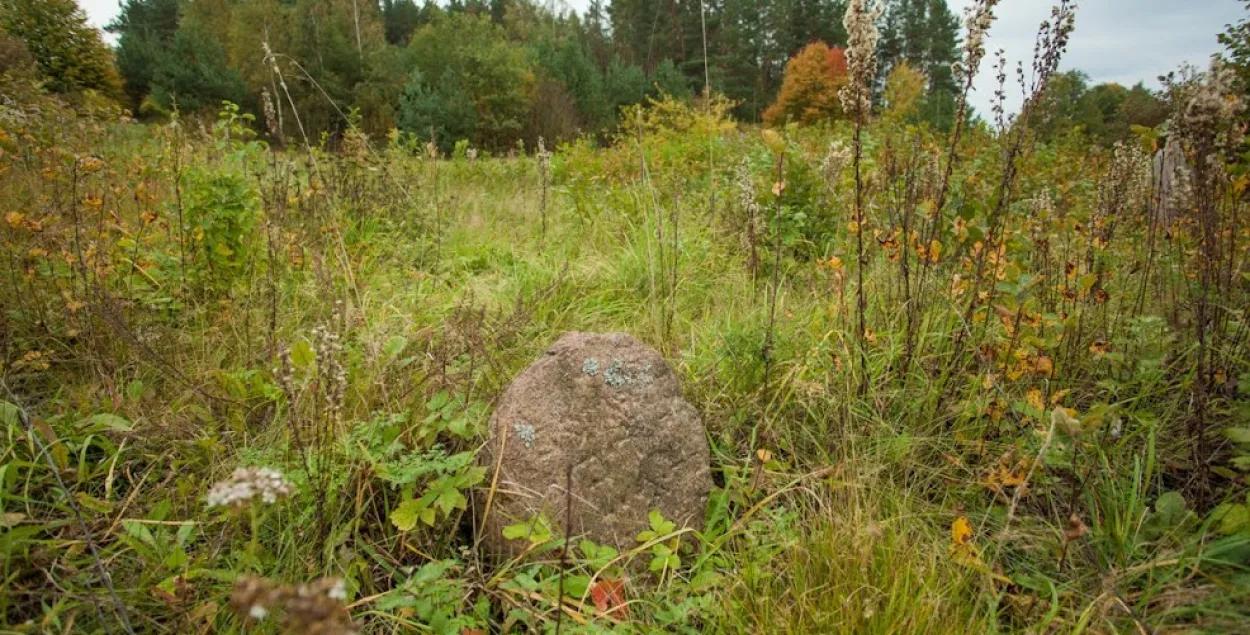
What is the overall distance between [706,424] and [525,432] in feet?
2.29

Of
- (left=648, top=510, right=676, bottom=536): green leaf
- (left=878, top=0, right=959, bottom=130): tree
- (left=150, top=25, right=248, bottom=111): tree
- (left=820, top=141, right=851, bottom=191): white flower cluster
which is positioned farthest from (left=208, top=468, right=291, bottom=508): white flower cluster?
(left=878, top=0, right=959, bottom=130): tree

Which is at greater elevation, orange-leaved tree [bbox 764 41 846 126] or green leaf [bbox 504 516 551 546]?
orange-leaved tree [bbox 764 41 846 126]

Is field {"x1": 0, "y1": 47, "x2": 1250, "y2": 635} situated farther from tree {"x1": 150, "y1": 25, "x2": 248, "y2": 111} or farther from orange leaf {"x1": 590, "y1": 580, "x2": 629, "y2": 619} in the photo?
tree {"x1": 150, "y1": 25, "x2": 248, "y2": 111}

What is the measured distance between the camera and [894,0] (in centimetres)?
3500

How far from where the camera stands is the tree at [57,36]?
8.96 meters

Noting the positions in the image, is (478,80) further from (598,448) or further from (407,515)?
(407,515)

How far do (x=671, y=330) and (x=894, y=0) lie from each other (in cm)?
4048

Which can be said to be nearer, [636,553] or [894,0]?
[636,553]

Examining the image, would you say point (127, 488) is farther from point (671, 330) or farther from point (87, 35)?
point (87, 35)

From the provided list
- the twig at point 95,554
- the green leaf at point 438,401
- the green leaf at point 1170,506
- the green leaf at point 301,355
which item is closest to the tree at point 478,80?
the green leaf at point 438,401

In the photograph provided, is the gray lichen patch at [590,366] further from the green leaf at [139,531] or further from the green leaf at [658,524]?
the green leaf at [139,531]

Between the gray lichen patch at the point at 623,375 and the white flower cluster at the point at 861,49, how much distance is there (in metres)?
1.04

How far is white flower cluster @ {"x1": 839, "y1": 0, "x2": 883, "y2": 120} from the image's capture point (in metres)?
1.73

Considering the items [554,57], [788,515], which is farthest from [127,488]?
[554,57]
